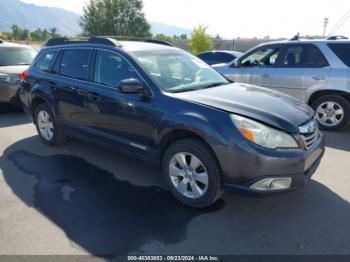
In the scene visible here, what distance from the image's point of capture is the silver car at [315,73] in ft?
19.5

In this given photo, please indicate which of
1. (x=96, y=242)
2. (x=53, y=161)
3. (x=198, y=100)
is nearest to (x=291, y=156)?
(x=198, y=100)

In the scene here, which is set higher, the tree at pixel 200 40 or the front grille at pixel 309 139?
the tree at pixel 200 40

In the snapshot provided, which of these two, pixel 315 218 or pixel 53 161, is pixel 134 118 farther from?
pixel 315 218

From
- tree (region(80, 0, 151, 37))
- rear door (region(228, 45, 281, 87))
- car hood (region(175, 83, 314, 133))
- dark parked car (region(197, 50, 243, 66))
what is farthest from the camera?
tree (region(80, 0, 151, 37))

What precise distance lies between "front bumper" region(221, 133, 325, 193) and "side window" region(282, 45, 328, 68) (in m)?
3.78

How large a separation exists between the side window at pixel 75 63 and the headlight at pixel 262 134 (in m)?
2.40

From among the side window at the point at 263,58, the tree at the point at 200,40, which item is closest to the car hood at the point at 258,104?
the side window at the point at 263,58

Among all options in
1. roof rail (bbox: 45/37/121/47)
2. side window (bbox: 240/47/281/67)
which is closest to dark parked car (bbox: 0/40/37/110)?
roof rail (bbox: 45/37/121/47)

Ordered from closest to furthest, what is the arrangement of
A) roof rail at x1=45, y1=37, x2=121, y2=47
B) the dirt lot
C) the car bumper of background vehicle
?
the dirt lot, roof rail at x1=45, y1=37, x2=121, y2=47, the car bumper of background vehicle

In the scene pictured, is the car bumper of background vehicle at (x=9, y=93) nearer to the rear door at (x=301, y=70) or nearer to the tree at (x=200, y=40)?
the rear door at (x=301, y=70)

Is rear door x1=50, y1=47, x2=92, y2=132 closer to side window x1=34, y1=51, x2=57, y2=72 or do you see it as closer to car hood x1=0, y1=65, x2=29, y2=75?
side window x1=34, y1=51, x2=57, y2=72

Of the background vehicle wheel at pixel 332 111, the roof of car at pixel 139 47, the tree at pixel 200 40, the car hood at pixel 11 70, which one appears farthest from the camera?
the tree at pixel 200 40

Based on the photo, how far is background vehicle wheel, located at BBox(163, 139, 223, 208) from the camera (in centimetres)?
310

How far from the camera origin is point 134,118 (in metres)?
3.68
